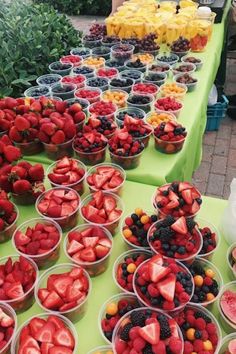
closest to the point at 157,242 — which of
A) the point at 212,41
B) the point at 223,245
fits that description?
the point at 223,245

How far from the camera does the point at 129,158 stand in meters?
1.62

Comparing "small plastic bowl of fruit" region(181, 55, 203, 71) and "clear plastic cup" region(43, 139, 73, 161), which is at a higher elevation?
"small plastic bowl of fruit" region(181, 55, 203, 71)

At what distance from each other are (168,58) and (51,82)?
0.86 m

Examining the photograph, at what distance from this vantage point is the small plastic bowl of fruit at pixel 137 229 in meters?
1.23

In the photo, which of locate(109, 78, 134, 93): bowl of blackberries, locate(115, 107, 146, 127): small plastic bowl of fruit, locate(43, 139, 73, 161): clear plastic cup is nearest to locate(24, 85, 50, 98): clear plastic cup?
locate(109, 78, 134, 93): bowl of blackberries

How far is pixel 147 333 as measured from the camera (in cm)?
87

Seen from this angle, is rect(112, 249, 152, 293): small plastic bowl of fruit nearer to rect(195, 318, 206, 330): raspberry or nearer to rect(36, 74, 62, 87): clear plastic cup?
rect(195, 318, 206, 330): raspberry

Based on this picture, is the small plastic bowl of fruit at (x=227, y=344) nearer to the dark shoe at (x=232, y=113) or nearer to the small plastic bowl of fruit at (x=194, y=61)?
the small plastic bowl of fruit at (x=194, y=61)

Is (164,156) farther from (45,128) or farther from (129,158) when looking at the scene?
(45,128)

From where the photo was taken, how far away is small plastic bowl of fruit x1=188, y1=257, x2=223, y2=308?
1.06 m

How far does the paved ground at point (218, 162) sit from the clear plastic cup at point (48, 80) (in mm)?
1283

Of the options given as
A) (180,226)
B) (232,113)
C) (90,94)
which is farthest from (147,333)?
(232,113)

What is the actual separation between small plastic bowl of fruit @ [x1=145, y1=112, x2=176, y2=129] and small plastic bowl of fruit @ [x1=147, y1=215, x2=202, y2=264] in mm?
818

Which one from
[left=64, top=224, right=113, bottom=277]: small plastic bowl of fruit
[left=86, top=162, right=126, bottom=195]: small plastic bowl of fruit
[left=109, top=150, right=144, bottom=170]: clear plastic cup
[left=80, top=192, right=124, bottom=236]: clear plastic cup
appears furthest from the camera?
[left=109, top=150, right=144, bottom=170]: clear plastic cup
